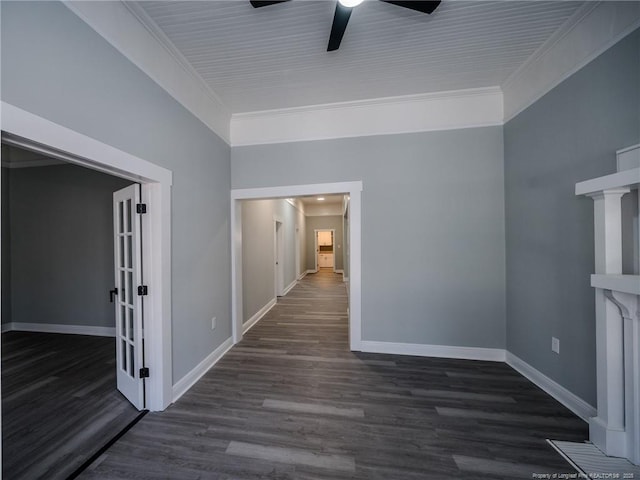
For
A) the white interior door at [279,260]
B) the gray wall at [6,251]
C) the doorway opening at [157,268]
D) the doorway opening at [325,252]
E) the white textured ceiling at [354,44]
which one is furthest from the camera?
the doorway opening at [325,252]

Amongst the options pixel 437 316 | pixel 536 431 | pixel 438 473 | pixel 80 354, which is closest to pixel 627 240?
pixel 536 431

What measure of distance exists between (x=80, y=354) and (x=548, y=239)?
5189 millimetres

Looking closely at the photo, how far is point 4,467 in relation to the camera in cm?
154

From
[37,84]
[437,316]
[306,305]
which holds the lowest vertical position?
[306,305]

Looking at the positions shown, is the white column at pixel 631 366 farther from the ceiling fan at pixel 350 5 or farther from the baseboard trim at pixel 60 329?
the baseboard trim at pixel 60 329

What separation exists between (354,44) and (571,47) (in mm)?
1704

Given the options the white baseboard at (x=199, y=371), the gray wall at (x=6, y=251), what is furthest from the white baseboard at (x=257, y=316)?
the gray wall at (x=6, y=251)

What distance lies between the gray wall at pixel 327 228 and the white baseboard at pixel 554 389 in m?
8.50

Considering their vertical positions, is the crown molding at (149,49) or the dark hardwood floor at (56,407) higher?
the crown molding at (149,49)

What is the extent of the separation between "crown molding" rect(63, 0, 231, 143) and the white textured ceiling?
0.05 meters

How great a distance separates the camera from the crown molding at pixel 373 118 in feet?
9.18

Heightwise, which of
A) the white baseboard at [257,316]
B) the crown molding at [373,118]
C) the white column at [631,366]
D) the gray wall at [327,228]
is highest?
the crown molding at [373,118]

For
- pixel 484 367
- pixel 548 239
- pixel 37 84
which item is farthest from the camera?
pixel 484 367

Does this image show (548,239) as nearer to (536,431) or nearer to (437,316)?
(437,316)
